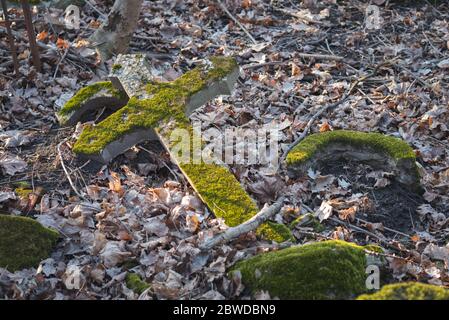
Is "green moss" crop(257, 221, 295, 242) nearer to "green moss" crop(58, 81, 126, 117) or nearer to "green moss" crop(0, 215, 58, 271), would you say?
"green moss" crop(0, 215, 58, 271)

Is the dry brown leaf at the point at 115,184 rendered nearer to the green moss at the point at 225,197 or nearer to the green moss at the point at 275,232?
the green moss at the point at 225,197

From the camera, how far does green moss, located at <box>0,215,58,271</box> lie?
12.9ft

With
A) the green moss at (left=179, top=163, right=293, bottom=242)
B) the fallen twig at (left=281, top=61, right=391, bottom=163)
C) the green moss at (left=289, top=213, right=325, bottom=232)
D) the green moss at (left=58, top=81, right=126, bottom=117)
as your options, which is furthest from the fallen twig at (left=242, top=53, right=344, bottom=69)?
the green moss at (left=289, top=213, right=325, bottom=232)

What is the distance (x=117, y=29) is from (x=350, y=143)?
3.11 meters

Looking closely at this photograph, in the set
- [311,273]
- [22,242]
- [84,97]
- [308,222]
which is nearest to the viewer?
[311,273]

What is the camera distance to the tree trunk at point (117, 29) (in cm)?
667

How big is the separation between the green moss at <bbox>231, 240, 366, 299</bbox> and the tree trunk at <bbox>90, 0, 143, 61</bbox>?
3974 millimetres

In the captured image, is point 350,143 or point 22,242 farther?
point 350,143

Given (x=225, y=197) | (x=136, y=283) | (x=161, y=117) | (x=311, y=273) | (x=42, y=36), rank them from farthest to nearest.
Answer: (x=42, y=36)
(x=161, y=117)
(x=225, y=197)
(x=136, y=283)
(x=311, y=273)

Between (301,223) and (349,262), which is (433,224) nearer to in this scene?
(301,223)

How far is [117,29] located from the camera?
22.3 feet

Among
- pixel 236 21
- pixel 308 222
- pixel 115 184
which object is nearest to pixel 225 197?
pixel 308 222

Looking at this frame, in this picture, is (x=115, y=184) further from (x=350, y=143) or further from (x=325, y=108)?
(x=325, y=108)
